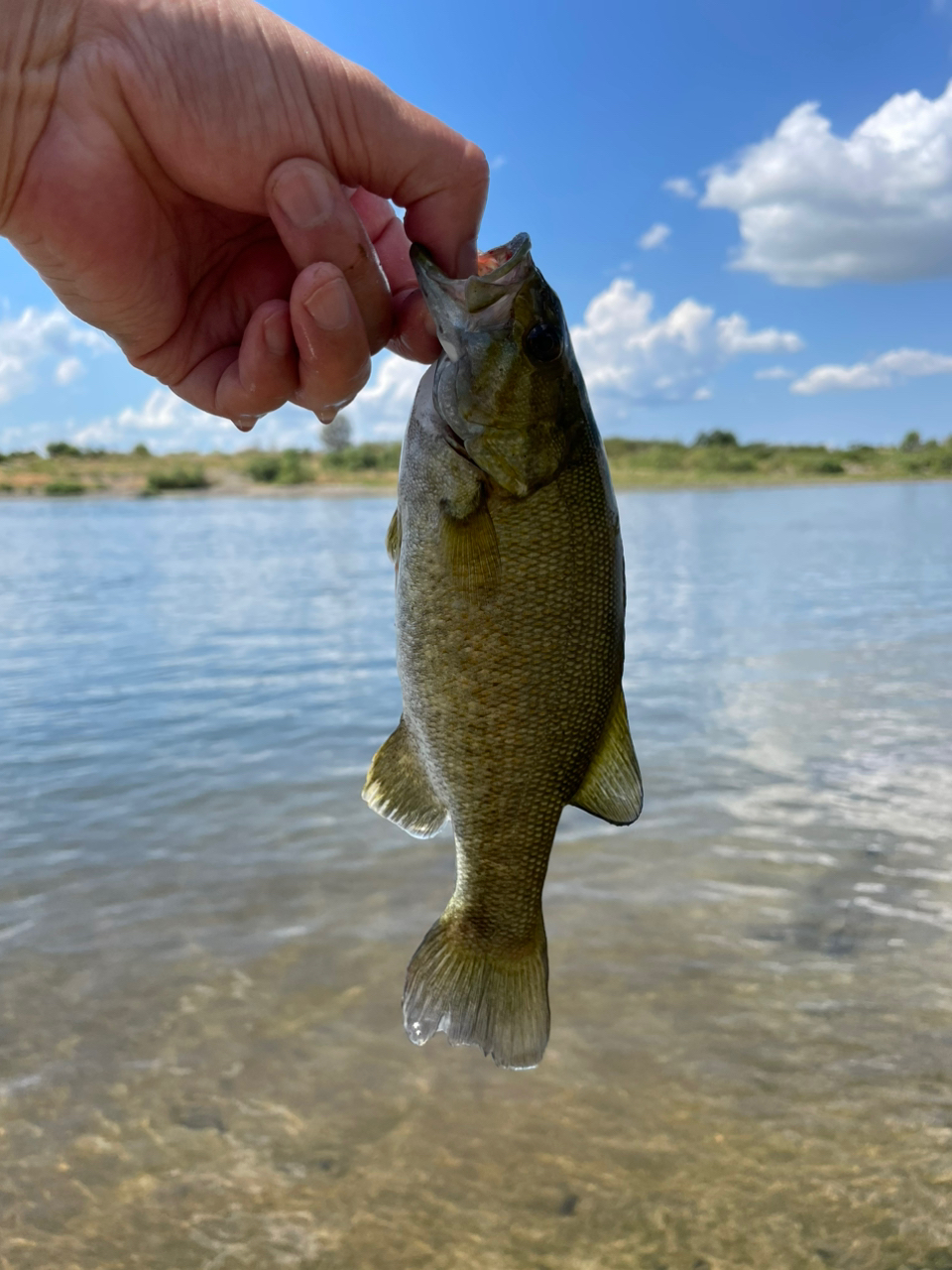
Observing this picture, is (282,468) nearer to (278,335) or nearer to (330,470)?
(330,470)

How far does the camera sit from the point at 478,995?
255 centimetres

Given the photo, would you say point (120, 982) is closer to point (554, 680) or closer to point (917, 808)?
point (554, 680)

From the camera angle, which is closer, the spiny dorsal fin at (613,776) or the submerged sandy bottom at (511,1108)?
the spiny dorsal fin at (613,776)

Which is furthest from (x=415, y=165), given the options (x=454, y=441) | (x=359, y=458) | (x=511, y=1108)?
(x=359, y=458)

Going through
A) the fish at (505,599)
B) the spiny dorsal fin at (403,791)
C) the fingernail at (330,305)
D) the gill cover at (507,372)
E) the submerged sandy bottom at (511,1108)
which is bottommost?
the submerged sandy bottom at (511,1108)

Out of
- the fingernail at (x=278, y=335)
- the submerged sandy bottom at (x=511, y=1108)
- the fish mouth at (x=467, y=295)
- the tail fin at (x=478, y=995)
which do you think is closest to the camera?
the fish mouth at (x=467, y=295)

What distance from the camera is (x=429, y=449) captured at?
2307 millimetres

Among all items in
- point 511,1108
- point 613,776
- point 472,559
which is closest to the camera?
point 472,559

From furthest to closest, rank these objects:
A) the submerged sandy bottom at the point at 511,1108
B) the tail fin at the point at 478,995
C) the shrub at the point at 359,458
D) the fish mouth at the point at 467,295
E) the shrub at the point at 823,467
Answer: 1. the shrub at the point at 823,467
2. the shrub at the point at 359,458
3. the submerged sandy bottom at the point at 511,1108
4. the tail fin at the point at 478,995
5. the fish mouth at the point at 467,295

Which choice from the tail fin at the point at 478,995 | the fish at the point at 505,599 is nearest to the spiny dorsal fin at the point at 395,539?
the fish at the point at 505,599

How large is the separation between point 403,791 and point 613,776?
1.77 ft

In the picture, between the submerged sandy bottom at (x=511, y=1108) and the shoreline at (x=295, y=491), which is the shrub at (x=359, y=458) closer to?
the shoreline at (x=295, y=491)

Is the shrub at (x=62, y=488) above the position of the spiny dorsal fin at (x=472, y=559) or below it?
below

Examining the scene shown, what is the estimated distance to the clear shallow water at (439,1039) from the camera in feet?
12.6
